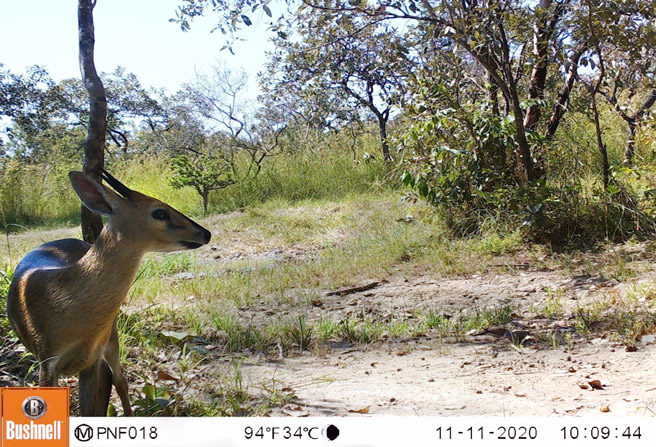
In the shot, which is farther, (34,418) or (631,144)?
(631,144)

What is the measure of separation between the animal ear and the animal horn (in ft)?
0.05

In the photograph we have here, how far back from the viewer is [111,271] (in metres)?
1.08

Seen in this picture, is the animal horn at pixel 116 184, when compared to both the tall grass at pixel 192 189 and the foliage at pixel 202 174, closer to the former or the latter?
the tall grass at pixel 192 189

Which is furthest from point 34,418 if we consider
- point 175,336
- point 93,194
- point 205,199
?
point 205,199

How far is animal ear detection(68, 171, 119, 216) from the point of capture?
103 cm

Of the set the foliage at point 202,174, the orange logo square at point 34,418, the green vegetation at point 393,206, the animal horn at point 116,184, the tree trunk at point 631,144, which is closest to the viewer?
the orange logo square at point 34,418

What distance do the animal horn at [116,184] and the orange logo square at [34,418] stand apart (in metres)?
0.35

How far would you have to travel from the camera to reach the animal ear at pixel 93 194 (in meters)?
1.03

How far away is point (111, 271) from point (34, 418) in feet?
0.89

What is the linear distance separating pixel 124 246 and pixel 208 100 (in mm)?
2905

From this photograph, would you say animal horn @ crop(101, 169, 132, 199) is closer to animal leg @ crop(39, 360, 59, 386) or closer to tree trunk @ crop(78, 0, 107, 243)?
animal leg @ crop(39, 360, 59, 386)

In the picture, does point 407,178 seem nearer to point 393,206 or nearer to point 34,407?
point 393,206

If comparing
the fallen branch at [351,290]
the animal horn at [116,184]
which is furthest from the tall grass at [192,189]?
the animal horn at [116,184]

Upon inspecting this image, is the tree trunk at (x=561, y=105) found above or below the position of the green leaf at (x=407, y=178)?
above
